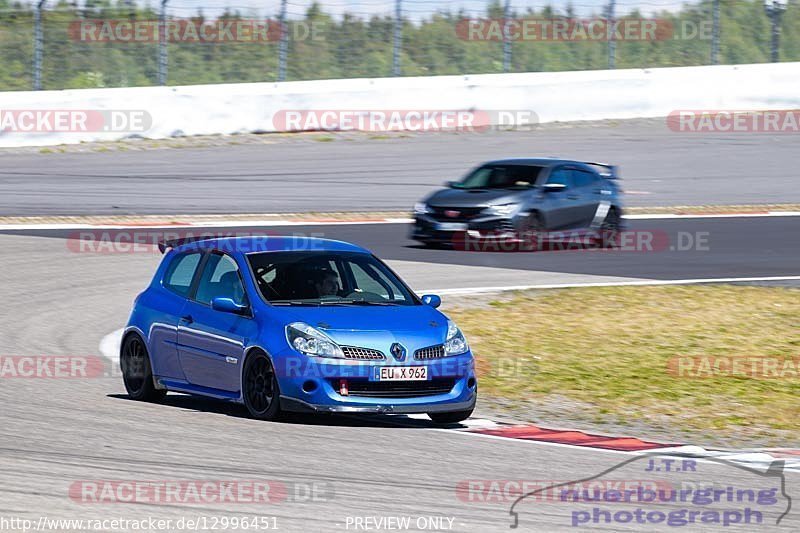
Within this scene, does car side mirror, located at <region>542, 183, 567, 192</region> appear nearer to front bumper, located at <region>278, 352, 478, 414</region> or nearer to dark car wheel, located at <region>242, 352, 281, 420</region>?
front bumper, located at <region>278, 352, 478, 414</region>

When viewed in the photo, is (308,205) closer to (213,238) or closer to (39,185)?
(39,185)

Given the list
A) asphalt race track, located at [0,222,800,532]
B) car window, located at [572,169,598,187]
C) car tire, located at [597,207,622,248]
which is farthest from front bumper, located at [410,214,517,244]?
asphalt race track, located at [0,222,800,532]

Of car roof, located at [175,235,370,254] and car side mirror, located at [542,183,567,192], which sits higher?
car roof, located at [175,235,370,254]

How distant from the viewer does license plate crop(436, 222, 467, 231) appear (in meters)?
21.9

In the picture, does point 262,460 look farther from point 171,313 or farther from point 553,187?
point 553,187

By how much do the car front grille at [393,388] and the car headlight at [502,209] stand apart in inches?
439

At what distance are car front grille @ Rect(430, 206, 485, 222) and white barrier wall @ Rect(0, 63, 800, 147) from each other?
36.9 ft

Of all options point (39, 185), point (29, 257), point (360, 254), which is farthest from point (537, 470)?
point (39, 185)

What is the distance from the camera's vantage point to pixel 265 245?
11.8 meters

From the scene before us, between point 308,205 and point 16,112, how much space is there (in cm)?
715

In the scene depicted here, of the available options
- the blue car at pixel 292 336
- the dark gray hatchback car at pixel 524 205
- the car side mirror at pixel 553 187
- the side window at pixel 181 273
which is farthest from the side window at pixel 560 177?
the side window at pixel 181 273

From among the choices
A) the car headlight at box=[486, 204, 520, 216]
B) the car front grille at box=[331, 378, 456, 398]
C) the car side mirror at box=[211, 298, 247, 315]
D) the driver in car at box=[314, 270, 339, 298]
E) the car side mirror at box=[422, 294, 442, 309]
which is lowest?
the car headlight at box=[486, 204, 520, 216]

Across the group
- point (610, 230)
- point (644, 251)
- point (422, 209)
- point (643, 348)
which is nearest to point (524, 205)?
point (422, 209)

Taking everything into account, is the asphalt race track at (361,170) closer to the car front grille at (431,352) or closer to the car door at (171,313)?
the car door at (171,313)
